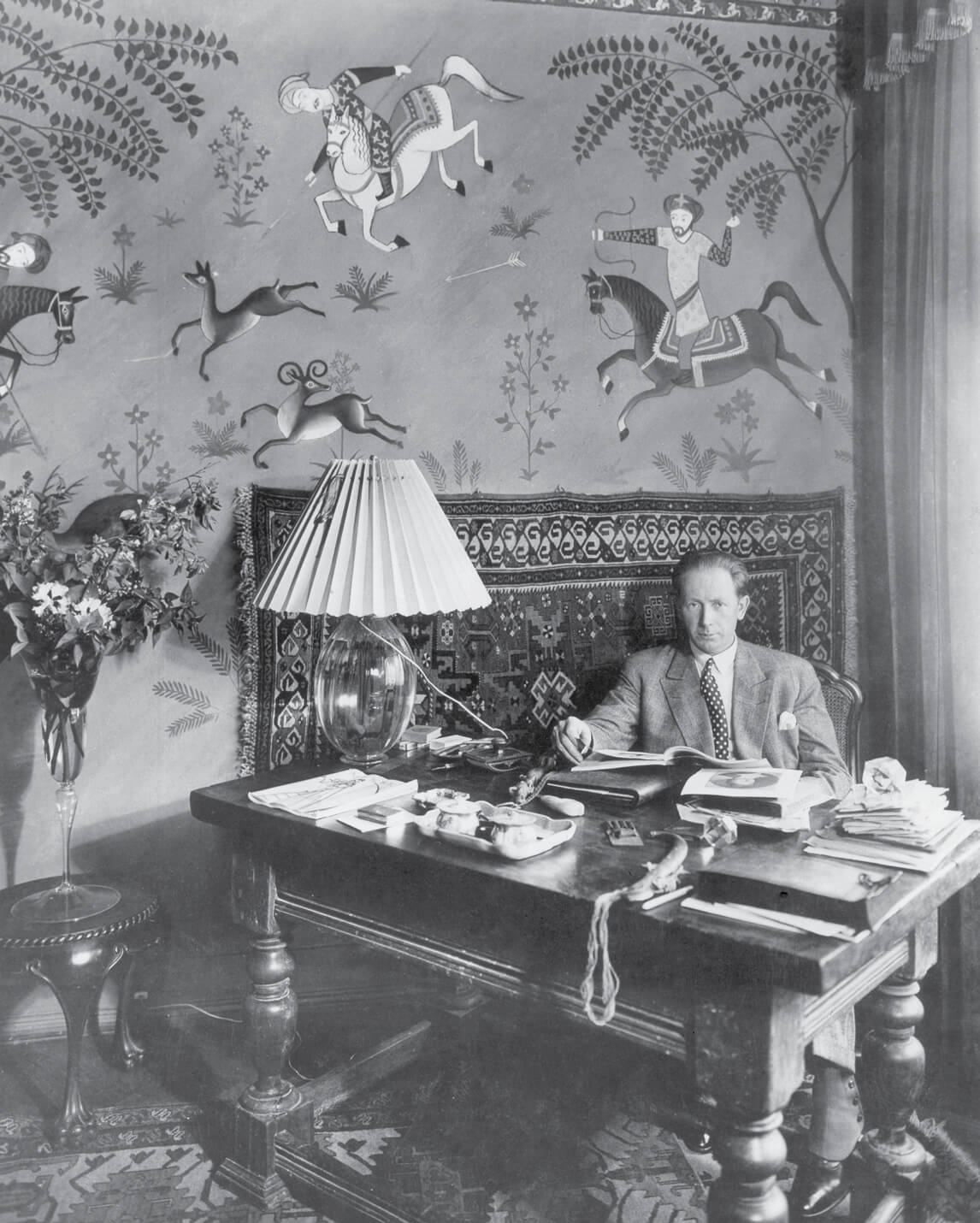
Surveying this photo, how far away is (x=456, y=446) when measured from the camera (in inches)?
122

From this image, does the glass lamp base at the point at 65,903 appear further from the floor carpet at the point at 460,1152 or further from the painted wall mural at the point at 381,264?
the floor carpet at the point at 460,1152

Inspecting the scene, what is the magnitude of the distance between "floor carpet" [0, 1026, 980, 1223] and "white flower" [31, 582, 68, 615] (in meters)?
1.27

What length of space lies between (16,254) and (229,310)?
0.57 metres

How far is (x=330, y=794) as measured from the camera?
2.30 m

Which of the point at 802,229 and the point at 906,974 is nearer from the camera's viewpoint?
the point at 906,974

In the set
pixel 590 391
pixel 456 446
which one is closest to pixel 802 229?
pixel 590 391

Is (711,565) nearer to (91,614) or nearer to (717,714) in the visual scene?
(717,714)

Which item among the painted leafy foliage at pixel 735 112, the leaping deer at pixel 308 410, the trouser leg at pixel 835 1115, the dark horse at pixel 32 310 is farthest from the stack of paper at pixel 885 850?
the dark horse at pixel 32 310

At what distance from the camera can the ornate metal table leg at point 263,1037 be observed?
233 cm

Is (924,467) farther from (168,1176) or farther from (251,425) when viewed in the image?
(168,1176)

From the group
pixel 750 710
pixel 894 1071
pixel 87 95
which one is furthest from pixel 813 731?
pixel 87 95

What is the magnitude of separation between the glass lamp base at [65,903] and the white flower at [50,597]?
2.39ft

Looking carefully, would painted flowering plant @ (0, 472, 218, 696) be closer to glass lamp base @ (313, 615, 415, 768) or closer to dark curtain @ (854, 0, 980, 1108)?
glass lamp base @ (313, 615, 415, 768)

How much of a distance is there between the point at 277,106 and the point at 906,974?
2712 mm
